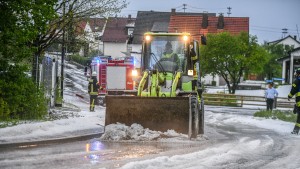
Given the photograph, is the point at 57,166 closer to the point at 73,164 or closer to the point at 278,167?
the point at 73,164

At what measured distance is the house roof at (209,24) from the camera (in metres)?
71.2

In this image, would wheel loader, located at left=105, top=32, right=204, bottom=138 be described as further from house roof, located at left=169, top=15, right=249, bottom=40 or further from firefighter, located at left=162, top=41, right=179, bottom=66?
house roof, located at left=169, top=15, right=249, bottom=40

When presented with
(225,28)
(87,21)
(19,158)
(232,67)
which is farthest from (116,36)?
(19,158)

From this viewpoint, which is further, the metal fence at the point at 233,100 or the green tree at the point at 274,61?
the green tree at the point at 274,61

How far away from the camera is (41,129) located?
1435 centimetres

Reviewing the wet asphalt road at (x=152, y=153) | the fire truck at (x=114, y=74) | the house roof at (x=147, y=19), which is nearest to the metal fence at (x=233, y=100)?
the fire truck at (x=114, y=74)

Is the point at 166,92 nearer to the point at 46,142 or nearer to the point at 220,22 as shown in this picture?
the point at 46,142

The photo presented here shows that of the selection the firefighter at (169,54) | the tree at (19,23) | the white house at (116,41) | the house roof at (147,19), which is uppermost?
the house roof at (147,19)

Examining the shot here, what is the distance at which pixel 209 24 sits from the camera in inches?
2852

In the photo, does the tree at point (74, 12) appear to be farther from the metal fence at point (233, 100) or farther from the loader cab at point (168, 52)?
the metal fence at point (233, 100)

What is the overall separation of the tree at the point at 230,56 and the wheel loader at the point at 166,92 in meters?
30.4

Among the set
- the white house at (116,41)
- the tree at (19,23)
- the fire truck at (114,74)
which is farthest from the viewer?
the white house at (116,41)

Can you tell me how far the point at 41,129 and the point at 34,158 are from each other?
411 centimetres

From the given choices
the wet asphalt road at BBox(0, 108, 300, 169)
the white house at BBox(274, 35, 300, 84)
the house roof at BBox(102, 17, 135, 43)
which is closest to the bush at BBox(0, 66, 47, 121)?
the wet asphalt road at BBox(0, 108, 300, 169)
